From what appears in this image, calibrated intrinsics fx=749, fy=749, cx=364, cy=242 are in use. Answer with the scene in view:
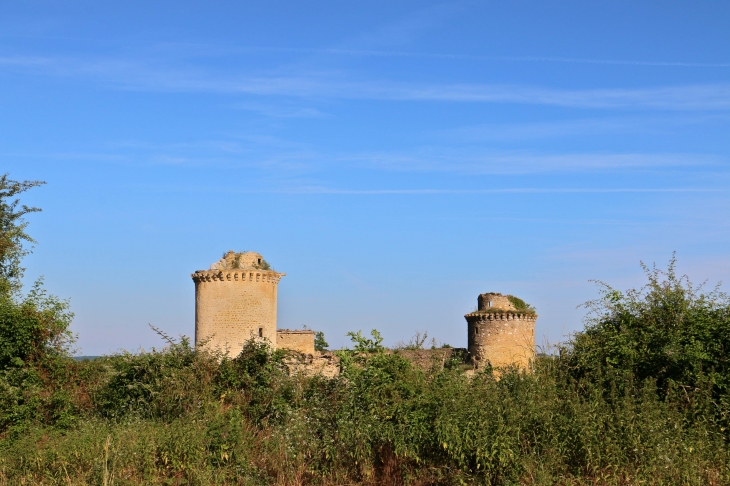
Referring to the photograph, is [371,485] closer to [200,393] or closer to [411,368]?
[411,368]

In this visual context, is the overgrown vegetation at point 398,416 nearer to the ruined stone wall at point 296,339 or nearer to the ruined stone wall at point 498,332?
the ruined stone wall at point 296,339

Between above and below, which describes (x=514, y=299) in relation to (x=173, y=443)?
above

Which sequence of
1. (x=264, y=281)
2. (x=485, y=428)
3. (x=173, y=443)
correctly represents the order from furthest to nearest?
(x=264, y=281) < (x=173, y=443) < (x=485, y=428)

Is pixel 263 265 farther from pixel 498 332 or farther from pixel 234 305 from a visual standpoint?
pixel 498 332

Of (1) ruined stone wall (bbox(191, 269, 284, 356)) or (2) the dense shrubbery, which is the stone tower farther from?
(2) the dense shrubbery

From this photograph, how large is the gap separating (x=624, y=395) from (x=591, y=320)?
2.59 metres

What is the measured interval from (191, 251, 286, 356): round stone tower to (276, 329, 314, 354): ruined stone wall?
3032 millimetres

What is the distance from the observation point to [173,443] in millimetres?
11250

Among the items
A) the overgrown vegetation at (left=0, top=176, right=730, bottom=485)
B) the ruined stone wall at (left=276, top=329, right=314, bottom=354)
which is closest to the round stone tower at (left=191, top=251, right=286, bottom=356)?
the ruined stone wall at (left=276, top=329, right=314, bottom=354)

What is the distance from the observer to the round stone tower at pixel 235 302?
87.4 feet

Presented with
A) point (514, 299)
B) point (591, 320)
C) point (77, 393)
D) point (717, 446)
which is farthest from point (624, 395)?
point (514, 299)

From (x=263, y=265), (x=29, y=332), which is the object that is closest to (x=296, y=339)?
(x=263, y=265)

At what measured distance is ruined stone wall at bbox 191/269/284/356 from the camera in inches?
1048

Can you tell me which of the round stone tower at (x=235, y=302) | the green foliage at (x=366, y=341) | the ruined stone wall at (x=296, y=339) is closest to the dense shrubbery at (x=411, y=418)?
the green foliage at (x=366, y=341)
